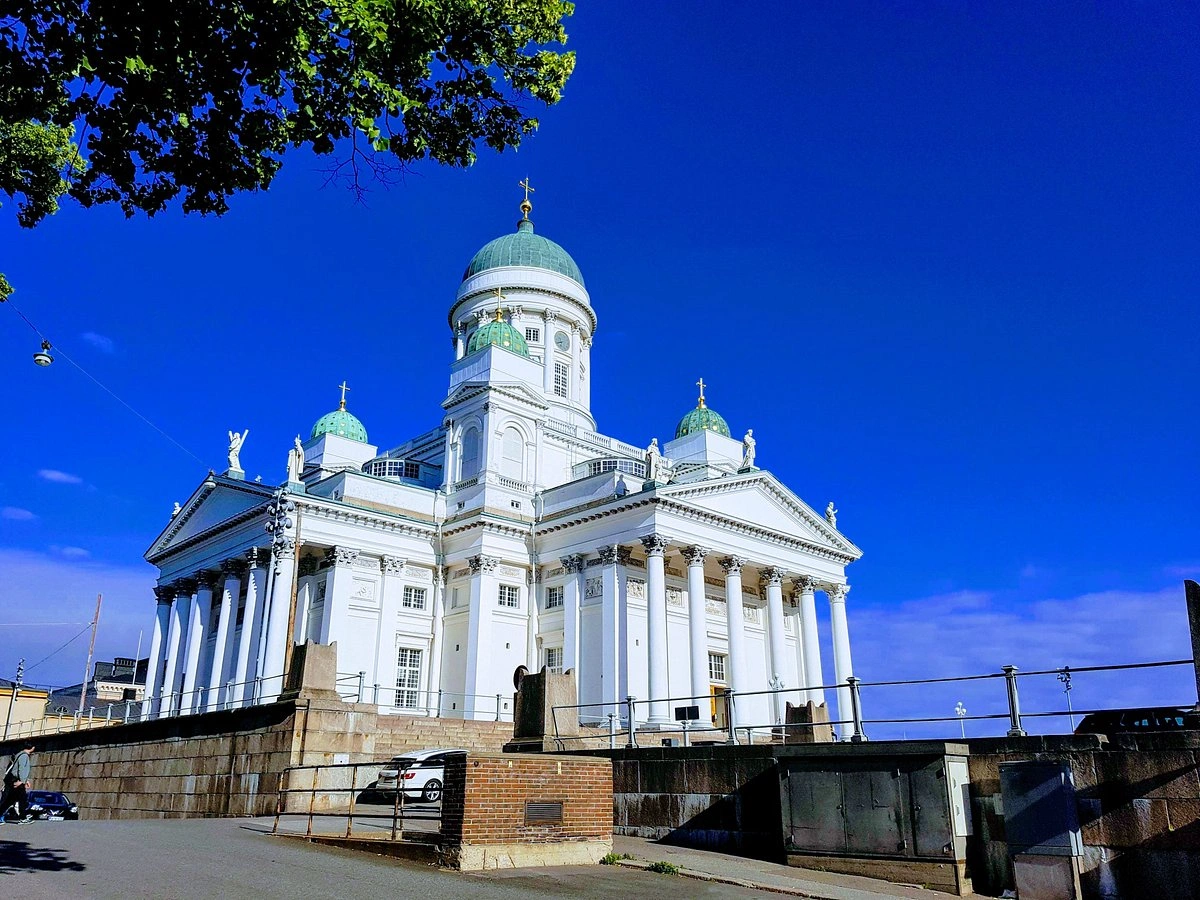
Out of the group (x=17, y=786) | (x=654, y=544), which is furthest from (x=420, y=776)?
(x=654, y=544)

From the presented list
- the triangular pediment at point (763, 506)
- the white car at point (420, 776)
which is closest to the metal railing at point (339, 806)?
the white car at point (420, 776)

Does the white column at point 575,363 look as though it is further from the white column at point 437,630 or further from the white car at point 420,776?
the white car at point 420,776

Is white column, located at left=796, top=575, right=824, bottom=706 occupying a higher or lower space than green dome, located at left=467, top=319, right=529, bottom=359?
lower

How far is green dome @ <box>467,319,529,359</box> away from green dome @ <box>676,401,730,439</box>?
32.1 feet

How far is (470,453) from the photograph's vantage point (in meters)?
44.3

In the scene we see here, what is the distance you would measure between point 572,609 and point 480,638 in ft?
12.9

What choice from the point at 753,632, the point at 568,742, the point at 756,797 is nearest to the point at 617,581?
the point at 753,632

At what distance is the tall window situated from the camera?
1725 inches

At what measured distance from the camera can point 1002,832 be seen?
44.5 feet

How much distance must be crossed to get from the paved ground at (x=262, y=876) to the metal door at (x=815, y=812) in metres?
3.23

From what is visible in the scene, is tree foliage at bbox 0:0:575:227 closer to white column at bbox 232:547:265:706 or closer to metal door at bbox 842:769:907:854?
metal door at bbox 842:769:907:854

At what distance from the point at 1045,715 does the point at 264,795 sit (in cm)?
1641

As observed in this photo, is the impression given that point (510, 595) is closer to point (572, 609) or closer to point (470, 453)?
point (572, 609)

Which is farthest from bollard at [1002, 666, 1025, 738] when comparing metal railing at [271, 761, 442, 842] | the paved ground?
metal railing at [271, 761, 442, 842]
